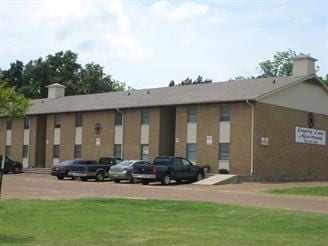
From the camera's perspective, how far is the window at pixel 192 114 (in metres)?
45.4

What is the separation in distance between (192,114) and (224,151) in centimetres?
399

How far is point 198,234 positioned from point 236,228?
1.58 meters

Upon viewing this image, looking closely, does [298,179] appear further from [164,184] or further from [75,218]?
[75,218]

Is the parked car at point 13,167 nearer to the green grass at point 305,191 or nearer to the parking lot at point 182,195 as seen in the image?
the parking lot at point 182,195

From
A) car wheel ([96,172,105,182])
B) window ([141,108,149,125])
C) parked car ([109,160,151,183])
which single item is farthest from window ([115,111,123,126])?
parked car ([109,160,151,183])

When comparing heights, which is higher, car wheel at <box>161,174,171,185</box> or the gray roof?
the gray roof

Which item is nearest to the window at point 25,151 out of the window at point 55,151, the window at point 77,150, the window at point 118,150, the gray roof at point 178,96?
the gray roof at point 178,96

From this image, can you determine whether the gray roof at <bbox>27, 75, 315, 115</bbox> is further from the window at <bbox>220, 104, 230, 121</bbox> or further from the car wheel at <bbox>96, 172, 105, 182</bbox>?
the car wheel at <bbox>96, 172, 105, 182</bbox>

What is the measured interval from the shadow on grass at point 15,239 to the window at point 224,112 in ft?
104

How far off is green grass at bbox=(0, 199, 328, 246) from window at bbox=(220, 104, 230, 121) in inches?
916

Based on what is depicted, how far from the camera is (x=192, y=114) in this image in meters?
45.6

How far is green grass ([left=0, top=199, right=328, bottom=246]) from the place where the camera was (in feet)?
39.3

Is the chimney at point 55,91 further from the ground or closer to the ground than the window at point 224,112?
further from the ground

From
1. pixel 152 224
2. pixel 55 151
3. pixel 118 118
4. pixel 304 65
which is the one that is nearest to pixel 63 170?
pixel 118 118
